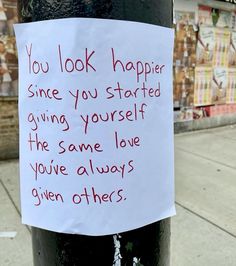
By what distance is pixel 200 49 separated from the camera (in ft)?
22.7

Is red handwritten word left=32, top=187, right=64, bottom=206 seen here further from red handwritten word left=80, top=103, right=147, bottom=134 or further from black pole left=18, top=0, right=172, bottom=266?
red handwritten word left=80, top=103, right=147, bottom=134

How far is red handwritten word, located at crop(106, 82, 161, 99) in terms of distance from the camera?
1.18 meters

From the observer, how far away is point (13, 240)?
3.02m

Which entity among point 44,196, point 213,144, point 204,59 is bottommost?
point 213,144

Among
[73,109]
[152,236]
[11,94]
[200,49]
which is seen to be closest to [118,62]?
[73,109]

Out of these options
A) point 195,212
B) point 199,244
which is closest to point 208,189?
point 195,212

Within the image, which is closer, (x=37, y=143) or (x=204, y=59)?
(x=37, y=143)

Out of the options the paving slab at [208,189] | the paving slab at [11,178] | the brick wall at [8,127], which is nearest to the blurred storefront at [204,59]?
the paving slab at [208,189]

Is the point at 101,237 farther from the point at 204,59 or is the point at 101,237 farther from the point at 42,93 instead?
the point at 204,59

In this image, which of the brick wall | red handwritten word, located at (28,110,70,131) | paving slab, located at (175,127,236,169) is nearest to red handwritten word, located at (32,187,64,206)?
red handwritten word, located at (28,110,70,131)

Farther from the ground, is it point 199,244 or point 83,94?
point 83,94

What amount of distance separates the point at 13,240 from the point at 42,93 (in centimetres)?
216

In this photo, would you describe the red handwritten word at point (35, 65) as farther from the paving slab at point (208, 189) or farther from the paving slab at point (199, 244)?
the paving slab at point (208, 189)

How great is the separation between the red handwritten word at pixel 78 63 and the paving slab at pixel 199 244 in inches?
78.4
